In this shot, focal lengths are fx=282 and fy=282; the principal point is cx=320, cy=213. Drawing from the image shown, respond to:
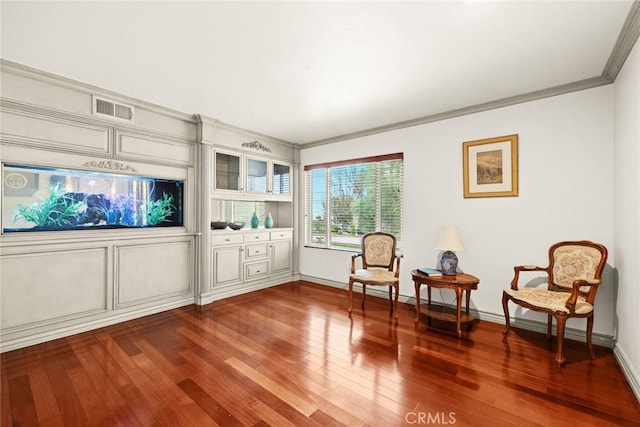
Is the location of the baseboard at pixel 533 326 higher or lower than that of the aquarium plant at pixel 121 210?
lower

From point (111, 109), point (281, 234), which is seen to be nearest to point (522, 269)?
point (281, 234)

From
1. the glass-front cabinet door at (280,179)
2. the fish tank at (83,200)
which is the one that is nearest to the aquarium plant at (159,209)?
the fish tank at (83,200)

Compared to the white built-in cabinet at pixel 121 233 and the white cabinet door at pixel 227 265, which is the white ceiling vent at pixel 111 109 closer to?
the white built-in cabinet at pixel 121 233

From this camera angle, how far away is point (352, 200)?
4703 mm

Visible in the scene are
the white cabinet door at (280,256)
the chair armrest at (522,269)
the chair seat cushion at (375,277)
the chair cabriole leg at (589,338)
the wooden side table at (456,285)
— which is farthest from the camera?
the white cabinet door at (280,256)

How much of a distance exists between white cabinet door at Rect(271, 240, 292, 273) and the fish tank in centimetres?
168

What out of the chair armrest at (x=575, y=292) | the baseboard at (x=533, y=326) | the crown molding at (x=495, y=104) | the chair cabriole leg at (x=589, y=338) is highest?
the crown molding at (x=495, y=104)

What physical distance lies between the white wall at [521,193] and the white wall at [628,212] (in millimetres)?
147

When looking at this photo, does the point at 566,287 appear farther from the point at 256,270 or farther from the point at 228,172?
the point at 228,172

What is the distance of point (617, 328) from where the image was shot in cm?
254

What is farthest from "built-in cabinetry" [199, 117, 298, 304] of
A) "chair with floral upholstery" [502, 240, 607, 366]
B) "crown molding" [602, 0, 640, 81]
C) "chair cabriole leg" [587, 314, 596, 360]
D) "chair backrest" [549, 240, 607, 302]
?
"crown molding" [602, 0, 640, 81]

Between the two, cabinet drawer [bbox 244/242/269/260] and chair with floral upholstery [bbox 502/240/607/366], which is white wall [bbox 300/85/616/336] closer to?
chair with floral upholstery [bbox 502/240/607/366]

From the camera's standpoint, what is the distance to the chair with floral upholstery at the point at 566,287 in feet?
7.72

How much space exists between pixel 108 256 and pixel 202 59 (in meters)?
2.36
